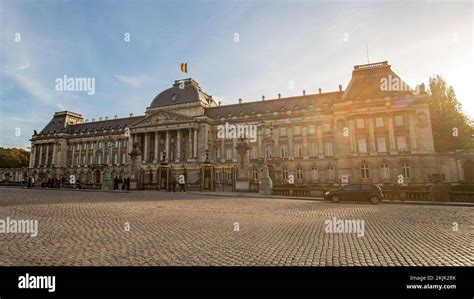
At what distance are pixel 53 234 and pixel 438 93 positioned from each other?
52.0m

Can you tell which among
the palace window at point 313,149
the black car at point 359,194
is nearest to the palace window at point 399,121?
the palace window at point 313,149

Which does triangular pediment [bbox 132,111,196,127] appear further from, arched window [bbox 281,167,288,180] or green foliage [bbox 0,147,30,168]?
green foliage [bbox 0,147,30,168]

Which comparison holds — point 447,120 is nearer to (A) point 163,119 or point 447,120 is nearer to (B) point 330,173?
(B) point 330,173

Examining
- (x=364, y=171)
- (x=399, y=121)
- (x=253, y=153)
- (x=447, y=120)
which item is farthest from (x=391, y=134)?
(x=253, y=153)

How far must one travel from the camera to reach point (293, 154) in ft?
151

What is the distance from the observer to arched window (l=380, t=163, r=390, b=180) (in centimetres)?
3638

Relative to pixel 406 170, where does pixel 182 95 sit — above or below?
above

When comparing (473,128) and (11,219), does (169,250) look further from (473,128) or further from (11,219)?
(473,128)

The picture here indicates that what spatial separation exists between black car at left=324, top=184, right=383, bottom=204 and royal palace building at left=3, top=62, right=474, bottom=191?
29.7 feet

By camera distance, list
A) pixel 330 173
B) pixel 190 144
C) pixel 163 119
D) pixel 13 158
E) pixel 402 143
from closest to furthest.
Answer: pixel 402 143 < pixel 330 173 < pixel 190 144 < pixel 163 119 < pixel 13 158

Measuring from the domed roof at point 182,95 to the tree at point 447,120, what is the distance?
43.9 m

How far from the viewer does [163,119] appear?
55.1 meters

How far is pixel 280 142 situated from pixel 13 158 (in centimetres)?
8877

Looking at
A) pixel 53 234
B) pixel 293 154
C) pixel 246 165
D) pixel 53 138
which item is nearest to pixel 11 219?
pixel 53 234
